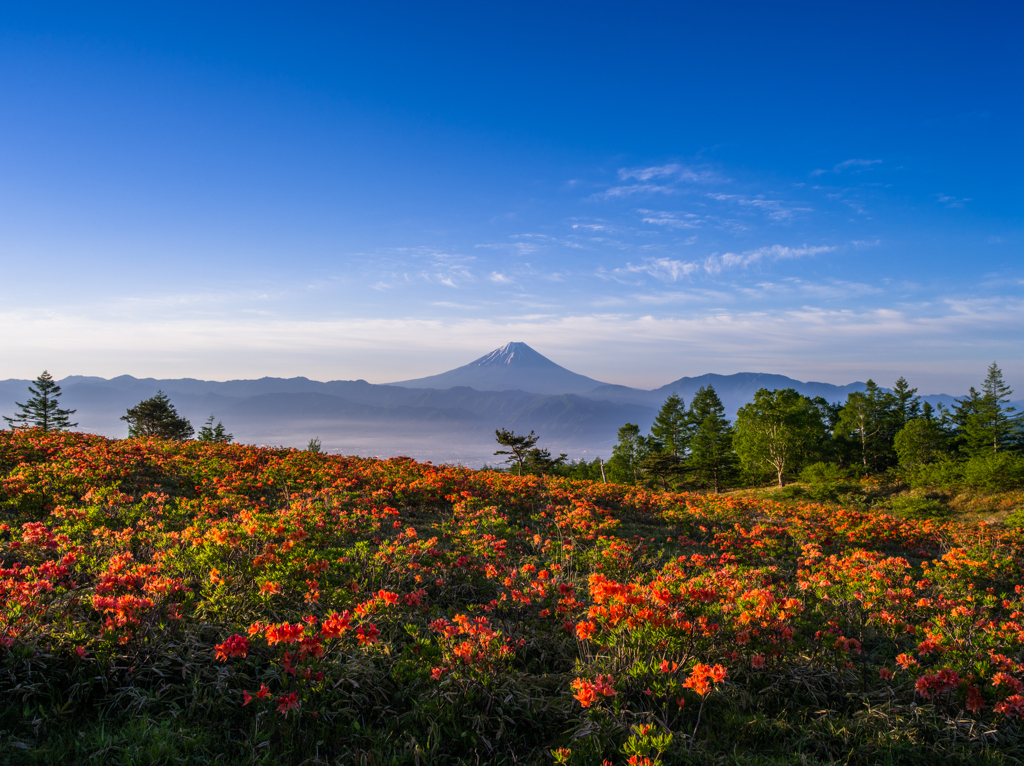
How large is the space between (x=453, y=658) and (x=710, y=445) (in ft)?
152

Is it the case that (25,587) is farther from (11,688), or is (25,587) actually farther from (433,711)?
(433,711)

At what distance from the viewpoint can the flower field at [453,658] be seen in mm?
3027

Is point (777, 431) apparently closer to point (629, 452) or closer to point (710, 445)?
point (710, 445)

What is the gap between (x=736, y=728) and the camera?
334 centimetres

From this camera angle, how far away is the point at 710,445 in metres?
45.3

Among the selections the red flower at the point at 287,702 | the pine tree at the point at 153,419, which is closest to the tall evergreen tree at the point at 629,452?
the pine tree at the point at 153,419

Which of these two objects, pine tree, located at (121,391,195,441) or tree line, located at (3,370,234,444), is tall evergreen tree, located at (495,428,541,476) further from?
pine tree, located at (121,391,195,441)

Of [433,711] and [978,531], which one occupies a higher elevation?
[433,711]

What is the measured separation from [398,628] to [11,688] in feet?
8.42

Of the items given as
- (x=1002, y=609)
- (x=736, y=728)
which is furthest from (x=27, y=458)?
(x=1002, y=609)

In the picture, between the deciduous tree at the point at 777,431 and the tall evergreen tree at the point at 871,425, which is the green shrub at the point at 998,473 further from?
the tall evergreen tree at the point at 871,425

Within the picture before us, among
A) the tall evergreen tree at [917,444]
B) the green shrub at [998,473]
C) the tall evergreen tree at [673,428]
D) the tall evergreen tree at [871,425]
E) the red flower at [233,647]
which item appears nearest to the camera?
the red flower at [233,647]

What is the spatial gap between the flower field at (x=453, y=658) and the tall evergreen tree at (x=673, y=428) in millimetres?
42971

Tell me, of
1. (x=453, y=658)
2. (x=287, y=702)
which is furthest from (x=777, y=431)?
(x=287, y=702)
